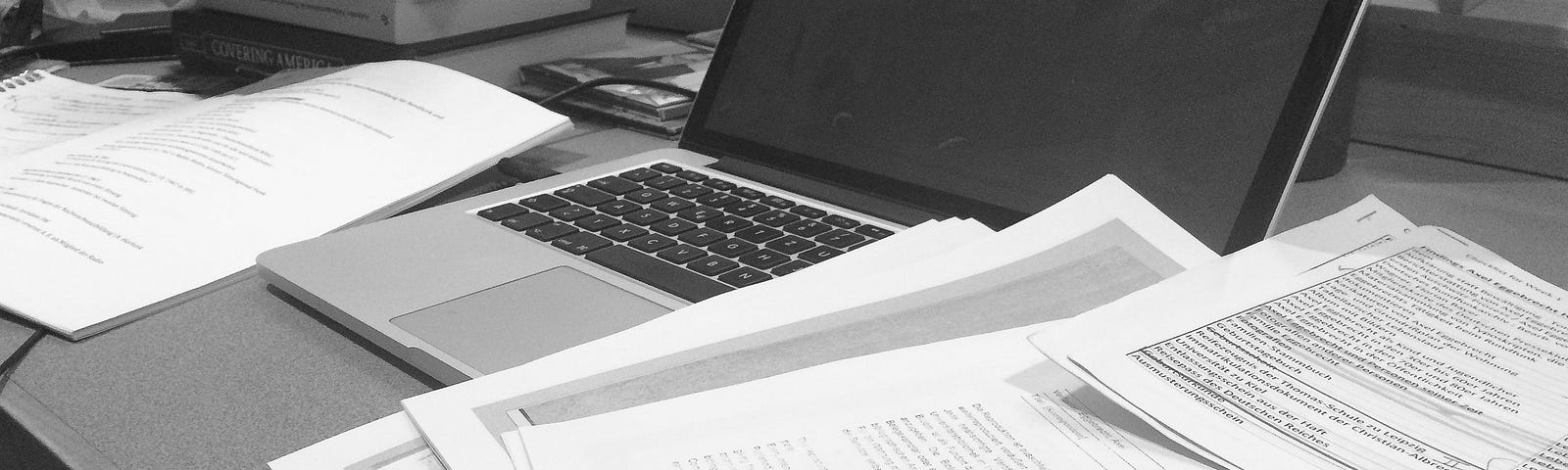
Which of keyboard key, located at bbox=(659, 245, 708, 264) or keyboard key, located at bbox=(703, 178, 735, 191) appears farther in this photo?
keyboard key, located at bbox=(703, 178, 735, 191)

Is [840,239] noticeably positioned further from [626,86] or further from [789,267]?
[626,86]

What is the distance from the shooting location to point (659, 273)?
0.48m

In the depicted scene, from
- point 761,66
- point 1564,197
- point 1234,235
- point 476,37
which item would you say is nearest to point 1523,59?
point 1564,197

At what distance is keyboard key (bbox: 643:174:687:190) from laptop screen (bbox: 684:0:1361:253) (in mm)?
52

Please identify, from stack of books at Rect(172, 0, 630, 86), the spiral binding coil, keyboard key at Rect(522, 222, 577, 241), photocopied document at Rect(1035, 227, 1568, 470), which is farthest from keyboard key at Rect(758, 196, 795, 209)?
the spiral binding coil

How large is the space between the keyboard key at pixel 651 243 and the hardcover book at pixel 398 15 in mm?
394

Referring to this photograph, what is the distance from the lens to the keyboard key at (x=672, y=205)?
56 cm

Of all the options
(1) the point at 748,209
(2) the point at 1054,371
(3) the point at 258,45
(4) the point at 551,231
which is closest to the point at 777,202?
(1) the point at 748,209

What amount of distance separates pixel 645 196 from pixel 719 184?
47 mm

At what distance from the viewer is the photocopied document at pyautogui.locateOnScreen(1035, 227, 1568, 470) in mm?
329

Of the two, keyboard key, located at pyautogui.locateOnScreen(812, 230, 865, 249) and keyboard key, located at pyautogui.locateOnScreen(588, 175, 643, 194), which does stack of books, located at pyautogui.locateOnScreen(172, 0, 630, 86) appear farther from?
keyboard key, located at pyautogui.locateOnScreen(812, 230, 865, 249)

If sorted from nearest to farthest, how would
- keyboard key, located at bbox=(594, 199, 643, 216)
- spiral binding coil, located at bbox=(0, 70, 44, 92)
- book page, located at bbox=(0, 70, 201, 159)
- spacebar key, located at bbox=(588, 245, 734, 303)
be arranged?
spacebar key, located at bbox=(588, 245, 734, 303) < keyboard key, located at bbox=(594, 199, 643, 216) < book page, located at bbox=(0, 70, 201, 159) < spiral binding coil, located at bbox=(0, 70, 44, 92)

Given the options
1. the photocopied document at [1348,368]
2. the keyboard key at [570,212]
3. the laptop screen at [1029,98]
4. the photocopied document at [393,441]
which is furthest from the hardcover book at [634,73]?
the photocopied document at [1348,368]

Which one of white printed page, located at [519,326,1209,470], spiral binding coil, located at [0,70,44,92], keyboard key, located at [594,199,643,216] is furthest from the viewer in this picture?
spiral binding coil, located at [0,70,44,92]
